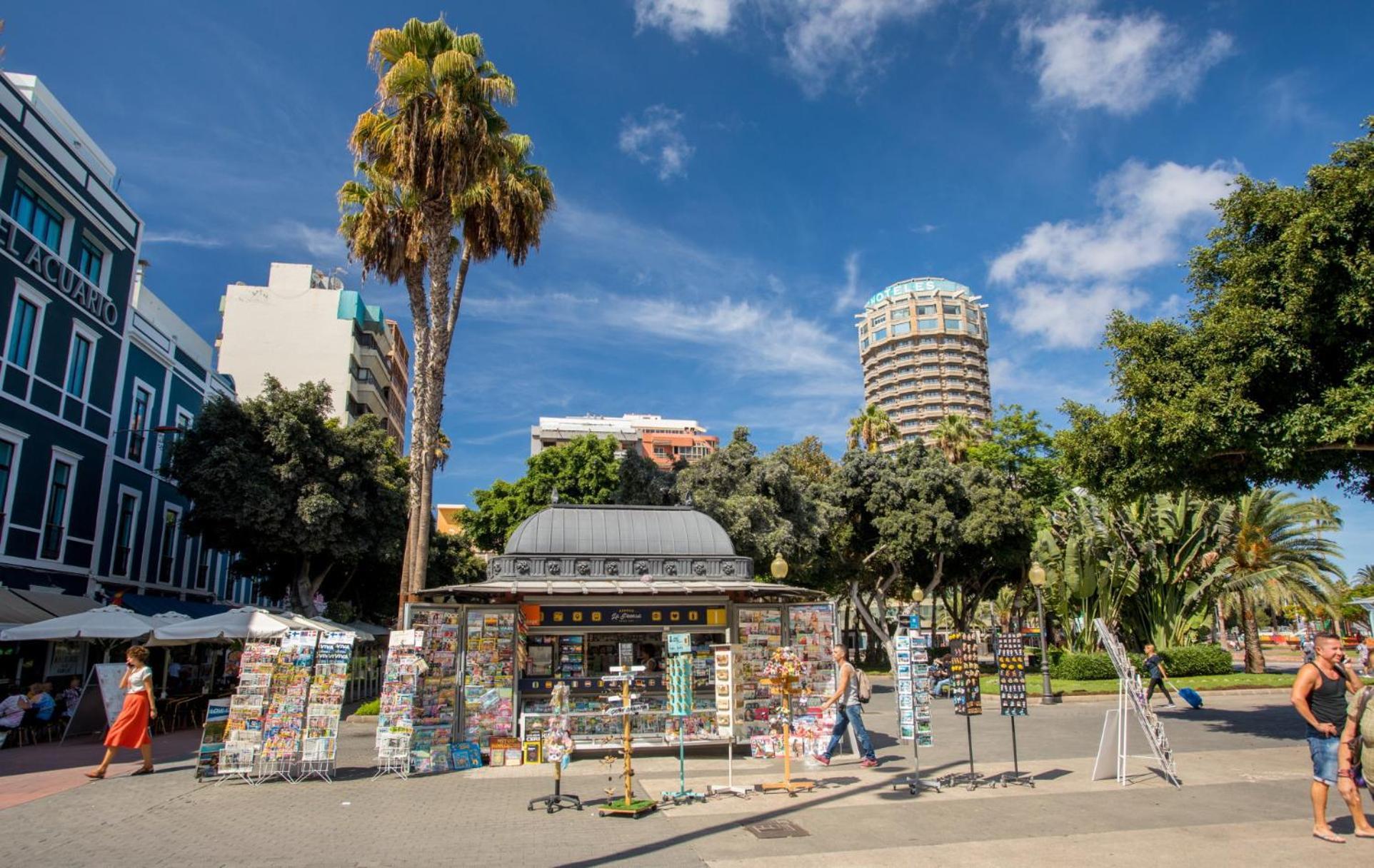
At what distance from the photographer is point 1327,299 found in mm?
11359

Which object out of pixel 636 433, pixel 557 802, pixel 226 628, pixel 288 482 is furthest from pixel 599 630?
pixel 636 433

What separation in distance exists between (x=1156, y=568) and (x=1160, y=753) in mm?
20524

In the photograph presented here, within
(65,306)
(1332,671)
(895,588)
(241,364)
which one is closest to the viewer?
(1332,671)

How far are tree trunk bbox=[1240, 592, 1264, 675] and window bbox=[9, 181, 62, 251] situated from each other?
37.2 meters

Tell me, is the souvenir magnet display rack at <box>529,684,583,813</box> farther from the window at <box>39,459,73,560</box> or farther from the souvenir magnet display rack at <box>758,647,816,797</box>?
the window at <box>39,459,73,560</box>

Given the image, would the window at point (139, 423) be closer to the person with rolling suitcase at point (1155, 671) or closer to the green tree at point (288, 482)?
the green tree at point (288, 482)

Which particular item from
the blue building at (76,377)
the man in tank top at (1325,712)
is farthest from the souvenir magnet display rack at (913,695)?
the blue building at (76,377)

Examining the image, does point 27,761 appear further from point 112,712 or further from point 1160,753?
point 1160,753

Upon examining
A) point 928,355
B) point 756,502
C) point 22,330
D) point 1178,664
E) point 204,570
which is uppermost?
point 928,355

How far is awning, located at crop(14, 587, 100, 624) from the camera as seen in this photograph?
1786cm

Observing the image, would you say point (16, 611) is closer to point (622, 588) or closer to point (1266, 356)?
point (622, 588)

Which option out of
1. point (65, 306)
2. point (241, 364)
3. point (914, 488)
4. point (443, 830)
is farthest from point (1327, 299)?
point (241, 364)

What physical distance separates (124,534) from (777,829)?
23.9 m

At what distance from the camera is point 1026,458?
127 feet
